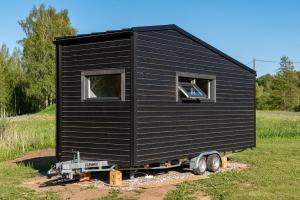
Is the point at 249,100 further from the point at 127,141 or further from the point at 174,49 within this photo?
the point at 127,141

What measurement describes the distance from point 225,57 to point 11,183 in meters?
6.40

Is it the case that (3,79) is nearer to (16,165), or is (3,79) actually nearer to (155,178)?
(16,165)

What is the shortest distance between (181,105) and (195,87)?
2.67 ft

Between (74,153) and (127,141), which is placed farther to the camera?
(74,153)

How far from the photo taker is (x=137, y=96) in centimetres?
934

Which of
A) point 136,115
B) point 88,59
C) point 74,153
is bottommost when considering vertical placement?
point 74,153

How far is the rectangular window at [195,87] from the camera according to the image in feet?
35.0

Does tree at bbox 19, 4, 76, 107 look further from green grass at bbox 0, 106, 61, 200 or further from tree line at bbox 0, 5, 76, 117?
green grass at bbox 0, 106, 61, 200

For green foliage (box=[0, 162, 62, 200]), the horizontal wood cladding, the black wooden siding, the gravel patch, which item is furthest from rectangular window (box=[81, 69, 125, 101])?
green foliage (box=[0, 162, 62, 200])

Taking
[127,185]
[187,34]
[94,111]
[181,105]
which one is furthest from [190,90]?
[127,185]

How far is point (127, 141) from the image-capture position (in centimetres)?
934

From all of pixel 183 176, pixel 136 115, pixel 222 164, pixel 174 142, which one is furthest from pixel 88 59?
pixel 222 164

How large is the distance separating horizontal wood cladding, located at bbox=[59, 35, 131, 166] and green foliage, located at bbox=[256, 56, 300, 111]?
193 feet

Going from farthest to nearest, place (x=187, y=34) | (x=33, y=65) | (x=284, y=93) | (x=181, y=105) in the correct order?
1. (x=284, y=93)
2. (x=33, y=65)
3. (x=187, y=34)
4. (x=181, y=105)
